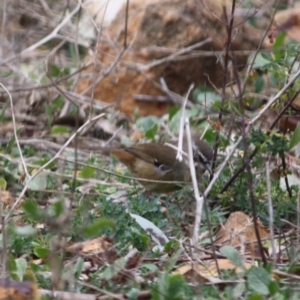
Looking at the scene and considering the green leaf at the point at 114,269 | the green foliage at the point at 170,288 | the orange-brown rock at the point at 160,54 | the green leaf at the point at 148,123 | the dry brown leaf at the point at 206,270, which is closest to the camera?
the green foliage at the point at 170,288

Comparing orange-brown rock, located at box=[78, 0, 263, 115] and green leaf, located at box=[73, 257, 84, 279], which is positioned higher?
orange-brown rock, located at box=[78, 0, 263, 115]

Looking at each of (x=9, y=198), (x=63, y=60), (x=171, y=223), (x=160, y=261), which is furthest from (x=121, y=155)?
(x=63, y=60)

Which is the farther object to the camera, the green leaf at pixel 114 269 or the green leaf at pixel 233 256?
the green leaf at pixel 233 256

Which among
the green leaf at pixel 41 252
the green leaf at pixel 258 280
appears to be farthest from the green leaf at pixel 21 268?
the green leaf at pixel 258 280

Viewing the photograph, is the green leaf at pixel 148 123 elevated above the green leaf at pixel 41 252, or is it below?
above

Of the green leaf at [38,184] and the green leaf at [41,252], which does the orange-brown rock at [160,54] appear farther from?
the green leaf at [41,252]

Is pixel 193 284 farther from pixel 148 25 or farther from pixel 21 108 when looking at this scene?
pixel 148 25

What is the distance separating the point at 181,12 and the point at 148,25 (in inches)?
14.8

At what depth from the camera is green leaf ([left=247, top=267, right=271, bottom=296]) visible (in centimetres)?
380

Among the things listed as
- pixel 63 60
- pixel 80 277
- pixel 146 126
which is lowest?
pixel 80 277

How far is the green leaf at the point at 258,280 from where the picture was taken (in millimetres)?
3797

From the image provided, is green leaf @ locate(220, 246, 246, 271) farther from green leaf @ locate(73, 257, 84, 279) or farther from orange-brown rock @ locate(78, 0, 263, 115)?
orange-brown rock @ locate(78, 0, 263, 115)

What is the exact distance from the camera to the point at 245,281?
3.94m

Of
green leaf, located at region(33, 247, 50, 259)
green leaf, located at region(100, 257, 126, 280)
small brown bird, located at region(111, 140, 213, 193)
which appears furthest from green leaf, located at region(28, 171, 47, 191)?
green leaf, located at region(100, 257, 126, 280)
